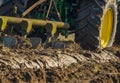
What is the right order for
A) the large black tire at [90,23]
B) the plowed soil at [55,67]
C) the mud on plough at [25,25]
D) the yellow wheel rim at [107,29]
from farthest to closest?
the yellow wheel rim at [107,29], the large black tire at [90,23], the mud on plough at [25,25], the plowed soil at [55,67]

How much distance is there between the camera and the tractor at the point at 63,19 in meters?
8.10

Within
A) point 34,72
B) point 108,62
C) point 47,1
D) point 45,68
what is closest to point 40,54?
point 45,68

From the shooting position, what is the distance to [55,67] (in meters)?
5.99


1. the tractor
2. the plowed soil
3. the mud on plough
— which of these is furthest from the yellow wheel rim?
the plowed soil

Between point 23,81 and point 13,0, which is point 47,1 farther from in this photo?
point 23,81

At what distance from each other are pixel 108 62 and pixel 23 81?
2.85m

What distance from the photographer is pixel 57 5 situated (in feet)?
30.8

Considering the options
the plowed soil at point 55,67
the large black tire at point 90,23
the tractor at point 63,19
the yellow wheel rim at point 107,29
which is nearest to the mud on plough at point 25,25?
the tractor at point 63,19

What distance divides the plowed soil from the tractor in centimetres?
89

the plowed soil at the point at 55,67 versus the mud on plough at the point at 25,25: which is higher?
the mud on plough at the point at 25,25

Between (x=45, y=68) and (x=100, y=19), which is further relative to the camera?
(x=100, y=19)

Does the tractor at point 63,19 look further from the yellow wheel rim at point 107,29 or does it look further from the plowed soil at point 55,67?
the plowed soil at point 55,67

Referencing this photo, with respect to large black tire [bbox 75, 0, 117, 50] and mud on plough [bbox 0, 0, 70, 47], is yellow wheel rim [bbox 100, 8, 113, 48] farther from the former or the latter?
mud on plough [bbox 0, 0, 70, 47]

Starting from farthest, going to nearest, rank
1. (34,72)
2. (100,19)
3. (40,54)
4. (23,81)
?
(100,19) < (40,54) < (34,72) < (23,81)
